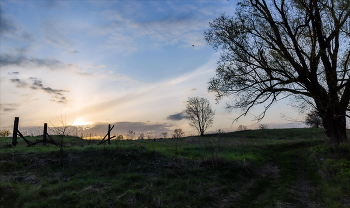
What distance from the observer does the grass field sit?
8.79m

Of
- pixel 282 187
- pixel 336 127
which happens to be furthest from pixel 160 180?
pixel 336 127

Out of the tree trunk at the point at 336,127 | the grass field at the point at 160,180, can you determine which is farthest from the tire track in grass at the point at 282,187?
the tree trunk at the point at 336,127

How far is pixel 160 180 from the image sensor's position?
34.8 feet

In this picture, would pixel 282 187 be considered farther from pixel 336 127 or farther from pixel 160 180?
pixel 336 127

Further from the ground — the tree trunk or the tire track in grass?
the tree trunk

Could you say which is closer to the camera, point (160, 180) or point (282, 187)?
point (160, 180)

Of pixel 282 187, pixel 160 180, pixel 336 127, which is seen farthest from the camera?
pixel 336 127

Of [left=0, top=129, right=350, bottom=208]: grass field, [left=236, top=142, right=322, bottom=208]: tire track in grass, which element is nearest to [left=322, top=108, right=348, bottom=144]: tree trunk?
[left=0, top=129, right=350, bottom=208]: grass field

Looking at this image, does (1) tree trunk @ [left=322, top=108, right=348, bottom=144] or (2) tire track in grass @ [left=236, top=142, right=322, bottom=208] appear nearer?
(2) tire track in grass @ [left=236, top=142, right=322, bottom=208]

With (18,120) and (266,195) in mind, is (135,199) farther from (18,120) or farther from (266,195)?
(18,120)

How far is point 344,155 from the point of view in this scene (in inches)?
616

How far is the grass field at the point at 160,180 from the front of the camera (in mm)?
8789

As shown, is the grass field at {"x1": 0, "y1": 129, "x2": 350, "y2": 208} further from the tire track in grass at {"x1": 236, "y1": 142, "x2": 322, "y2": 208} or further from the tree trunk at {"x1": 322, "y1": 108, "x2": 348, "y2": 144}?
the tree trunk at {"x1": 322, "y1": 108, "x2": 348, "y2": 144}

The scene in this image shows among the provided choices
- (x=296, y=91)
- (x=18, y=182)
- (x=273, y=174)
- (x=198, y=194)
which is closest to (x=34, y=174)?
(x=18, y=182)
